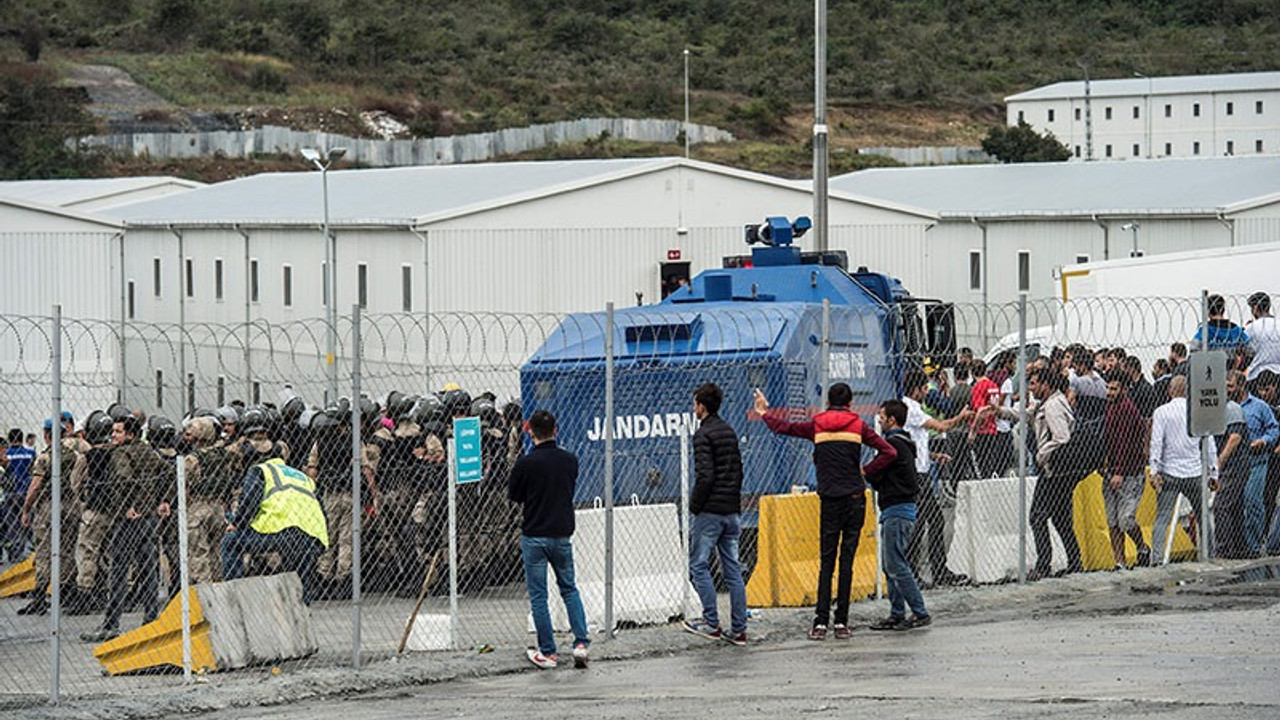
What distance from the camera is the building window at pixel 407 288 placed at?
122 feet

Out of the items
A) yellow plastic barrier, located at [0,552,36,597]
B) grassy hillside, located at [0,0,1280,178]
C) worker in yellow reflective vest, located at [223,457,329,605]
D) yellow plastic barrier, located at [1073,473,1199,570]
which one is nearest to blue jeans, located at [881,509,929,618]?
yellow plastic barrier, located at [1073,473,1199,570]

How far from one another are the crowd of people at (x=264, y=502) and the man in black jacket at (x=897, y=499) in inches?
120

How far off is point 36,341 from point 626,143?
56.1 metres

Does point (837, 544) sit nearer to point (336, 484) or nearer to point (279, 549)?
point (279, 549)

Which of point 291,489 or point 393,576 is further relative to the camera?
point 393,576

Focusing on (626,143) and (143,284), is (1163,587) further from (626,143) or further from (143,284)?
(626,143)


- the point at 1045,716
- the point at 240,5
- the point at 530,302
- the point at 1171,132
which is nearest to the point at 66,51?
the point at 240,5

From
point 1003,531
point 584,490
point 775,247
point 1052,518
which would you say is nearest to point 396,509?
point 584,490

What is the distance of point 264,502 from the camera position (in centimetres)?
1422

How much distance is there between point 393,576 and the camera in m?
17.6

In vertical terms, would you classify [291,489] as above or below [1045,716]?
above

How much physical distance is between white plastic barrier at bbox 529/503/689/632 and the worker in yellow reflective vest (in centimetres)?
173

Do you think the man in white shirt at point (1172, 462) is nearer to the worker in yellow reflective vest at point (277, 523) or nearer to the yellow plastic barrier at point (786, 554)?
the yellow plastic barrier at point (786, 554)

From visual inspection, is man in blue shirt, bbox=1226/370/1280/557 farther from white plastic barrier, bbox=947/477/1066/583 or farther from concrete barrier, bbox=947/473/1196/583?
white plastic barrier, bbox=947/477/1066/583
